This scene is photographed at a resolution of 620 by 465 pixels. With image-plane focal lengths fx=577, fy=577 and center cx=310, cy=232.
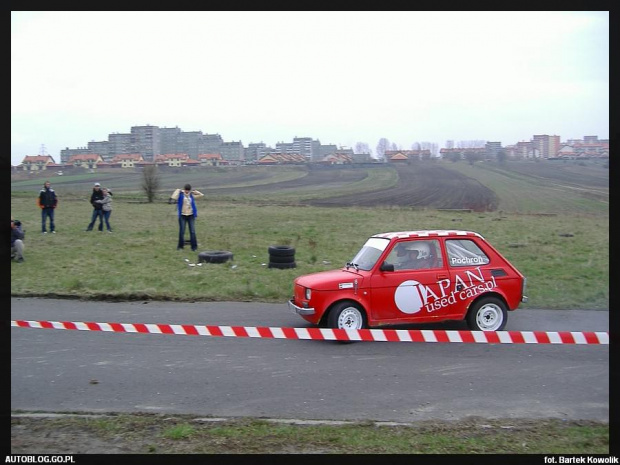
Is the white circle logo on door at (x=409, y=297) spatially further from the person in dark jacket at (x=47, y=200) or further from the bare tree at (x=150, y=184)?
the bare tree at (x=150, y=184)

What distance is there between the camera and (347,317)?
864 centimetres

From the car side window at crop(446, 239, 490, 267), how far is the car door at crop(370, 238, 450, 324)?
291 millimetres

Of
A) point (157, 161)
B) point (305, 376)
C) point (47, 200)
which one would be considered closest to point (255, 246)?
point (47, 200)

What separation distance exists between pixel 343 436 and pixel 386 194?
49.2 m

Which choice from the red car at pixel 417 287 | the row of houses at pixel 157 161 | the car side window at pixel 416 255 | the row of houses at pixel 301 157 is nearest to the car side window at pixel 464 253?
the red car at pixel 417 287

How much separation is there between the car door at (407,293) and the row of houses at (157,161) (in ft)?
171

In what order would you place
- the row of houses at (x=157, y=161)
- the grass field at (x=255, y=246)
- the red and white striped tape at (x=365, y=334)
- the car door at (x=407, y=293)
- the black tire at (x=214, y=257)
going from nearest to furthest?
1. the red and white striped tape at (x=365, y=334)
2. the car door at (x=407, y=293)
3. the grass field at (x=255, y=246)
4. the black tire at (x=214, y=257)
5. the row of houses at (x=157, y=161)

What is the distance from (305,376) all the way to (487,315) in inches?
139

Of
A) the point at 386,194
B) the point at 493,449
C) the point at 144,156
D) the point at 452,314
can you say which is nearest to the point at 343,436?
the point at 493,449

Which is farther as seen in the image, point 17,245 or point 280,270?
point 17,245

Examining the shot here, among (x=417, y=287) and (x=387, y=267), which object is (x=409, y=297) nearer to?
(x=417, y=287)

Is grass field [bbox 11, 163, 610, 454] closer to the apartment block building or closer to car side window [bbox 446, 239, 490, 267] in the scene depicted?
car side window [bbox 446, 239, 490, 267]

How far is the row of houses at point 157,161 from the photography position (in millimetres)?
65000
